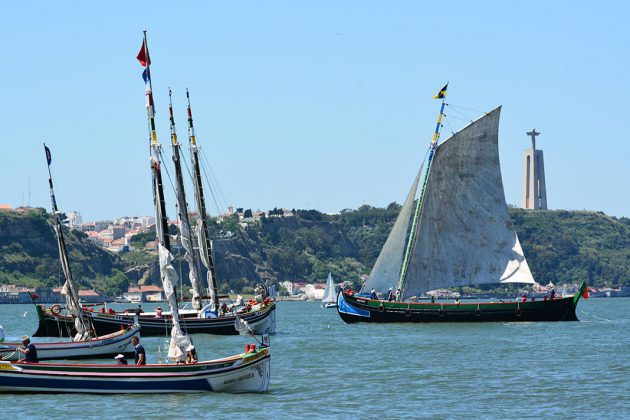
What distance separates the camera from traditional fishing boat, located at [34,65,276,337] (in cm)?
7669

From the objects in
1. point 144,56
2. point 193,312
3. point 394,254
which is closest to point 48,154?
point 144,56

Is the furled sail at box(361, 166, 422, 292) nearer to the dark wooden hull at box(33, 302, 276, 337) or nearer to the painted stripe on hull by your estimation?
the dark wooden hull at box(33, 302, 276, 337)

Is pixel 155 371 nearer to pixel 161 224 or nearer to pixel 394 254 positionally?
pixel 161 224

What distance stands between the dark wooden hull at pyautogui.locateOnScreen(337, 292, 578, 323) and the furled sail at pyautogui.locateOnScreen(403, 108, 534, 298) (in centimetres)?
210

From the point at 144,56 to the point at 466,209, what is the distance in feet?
165

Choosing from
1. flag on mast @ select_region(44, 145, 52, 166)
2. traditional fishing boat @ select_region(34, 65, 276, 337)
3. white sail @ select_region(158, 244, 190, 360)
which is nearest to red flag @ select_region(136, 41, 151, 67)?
white sail @ select_region(158, 244, 190, 360)

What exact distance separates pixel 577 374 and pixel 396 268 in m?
37.7

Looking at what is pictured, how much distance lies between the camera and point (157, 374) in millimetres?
44312

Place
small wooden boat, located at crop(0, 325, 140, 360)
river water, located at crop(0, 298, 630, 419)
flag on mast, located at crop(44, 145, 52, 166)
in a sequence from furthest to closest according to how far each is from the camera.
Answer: flag on mast, located at crop(44, 145, 52, 166) < small wooden boat, located at crop(0, 325, 140, 360) < river water, located at crop(0, 298, 630, 419)

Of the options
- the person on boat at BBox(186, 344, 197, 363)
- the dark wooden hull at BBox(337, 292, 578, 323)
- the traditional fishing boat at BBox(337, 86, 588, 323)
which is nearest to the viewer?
the person on boat at BBox(186, 344, 197, 363)

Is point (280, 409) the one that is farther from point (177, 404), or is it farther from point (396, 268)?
point (396, 268)

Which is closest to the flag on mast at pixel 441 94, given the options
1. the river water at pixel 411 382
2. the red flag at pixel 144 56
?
the river water at pixel 411 382

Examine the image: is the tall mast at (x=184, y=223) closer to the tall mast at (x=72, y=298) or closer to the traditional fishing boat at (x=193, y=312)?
the traditional fishing boat at (x=193, y=312)

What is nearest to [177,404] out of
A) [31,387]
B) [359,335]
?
[31,387]
